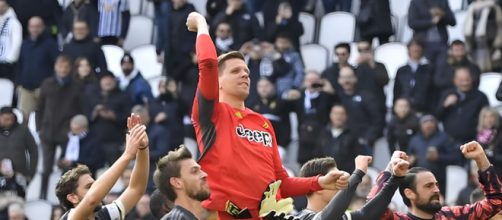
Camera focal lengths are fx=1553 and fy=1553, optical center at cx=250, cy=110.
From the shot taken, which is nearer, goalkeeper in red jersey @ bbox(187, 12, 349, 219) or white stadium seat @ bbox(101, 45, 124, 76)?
goalkeeper in red jersey @ bbox(187, 12, 349, 219)

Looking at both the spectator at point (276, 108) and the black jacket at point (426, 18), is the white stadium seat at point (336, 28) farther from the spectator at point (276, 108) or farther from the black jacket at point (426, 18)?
the spectator at point (276, 108)

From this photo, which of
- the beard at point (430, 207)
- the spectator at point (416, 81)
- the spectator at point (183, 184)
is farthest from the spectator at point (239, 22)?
the spectator at point (183, 184)

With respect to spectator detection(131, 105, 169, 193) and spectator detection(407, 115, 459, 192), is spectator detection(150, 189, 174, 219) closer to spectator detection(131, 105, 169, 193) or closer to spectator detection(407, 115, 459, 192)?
spectator detection(407, 115, 459, 192)

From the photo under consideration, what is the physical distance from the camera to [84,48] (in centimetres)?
2052

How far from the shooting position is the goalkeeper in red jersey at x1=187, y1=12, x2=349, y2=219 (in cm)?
1010

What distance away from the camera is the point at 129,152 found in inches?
385

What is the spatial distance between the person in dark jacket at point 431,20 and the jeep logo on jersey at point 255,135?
397 inches

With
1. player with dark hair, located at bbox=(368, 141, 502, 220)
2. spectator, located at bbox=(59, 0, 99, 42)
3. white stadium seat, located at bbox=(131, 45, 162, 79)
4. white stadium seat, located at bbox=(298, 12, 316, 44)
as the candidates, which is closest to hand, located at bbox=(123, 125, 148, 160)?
player with dark hair, located at bbox=(368, 141, 502, 220)

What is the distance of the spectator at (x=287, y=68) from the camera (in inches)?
785

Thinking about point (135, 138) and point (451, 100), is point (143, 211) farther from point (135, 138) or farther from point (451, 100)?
point (135, 138)

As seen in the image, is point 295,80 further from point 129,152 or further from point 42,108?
point 129,152

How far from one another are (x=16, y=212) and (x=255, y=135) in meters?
7.28

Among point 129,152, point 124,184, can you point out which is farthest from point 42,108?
point 129,152

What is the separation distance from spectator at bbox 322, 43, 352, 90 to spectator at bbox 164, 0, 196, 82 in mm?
1963
